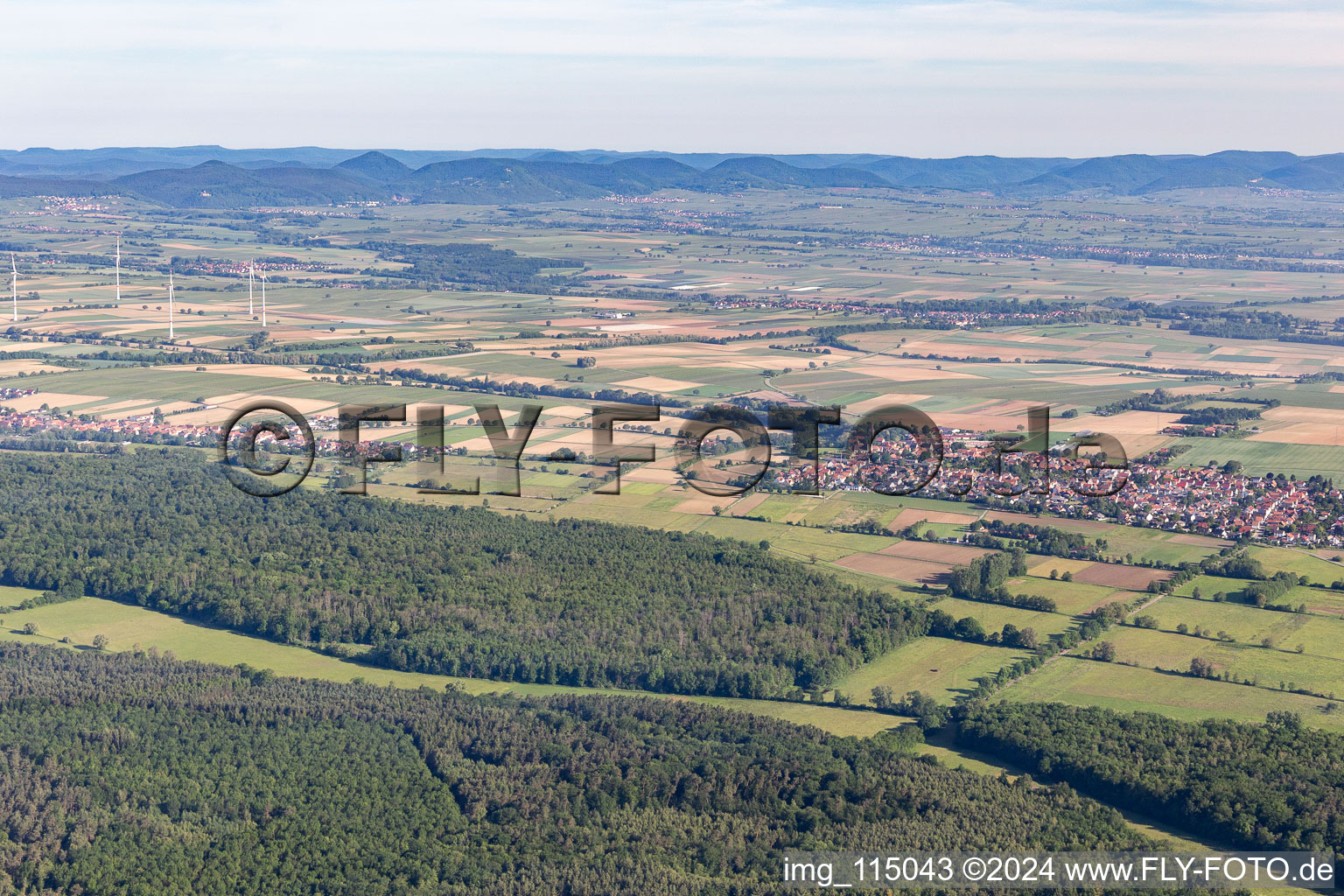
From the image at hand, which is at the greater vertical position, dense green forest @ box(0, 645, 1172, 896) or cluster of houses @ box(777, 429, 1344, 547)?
cluster of houses @ box(777, 429, 1344, 547)

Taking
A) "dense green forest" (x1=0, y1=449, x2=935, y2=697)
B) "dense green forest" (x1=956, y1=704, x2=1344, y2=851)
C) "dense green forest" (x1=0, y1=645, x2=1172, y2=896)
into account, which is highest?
"dense green forest" (x1=0, y1=449, x2=935, y2=697)

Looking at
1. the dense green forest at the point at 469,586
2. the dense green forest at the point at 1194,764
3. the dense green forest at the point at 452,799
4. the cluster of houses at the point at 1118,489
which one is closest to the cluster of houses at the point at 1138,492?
the cluster of houses at the point at 1118,489

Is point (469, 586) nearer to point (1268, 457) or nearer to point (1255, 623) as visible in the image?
point (1255, 623)

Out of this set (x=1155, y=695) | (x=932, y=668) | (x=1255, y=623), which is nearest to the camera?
(x=1155, y=695)

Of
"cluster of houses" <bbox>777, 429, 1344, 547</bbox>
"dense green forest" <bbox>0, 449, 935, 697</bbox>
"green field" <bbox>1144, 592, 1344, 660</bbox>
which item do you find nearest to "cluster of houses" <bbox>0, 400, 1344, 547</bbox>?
"cluster of houses" <bbox>777, 429, 1344, 547</bbox>

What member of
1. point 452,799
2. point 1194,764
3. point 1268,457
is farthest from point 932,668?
point 1268,457

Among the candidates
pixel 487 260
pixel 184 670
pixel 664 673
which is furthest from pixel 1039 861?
pixel 487 260

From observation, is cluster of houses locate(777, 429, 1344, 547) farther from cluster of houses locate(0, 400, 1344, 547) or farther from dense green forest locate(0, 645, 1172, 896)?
dense green forest locate(0, 645, 1172, 896)
